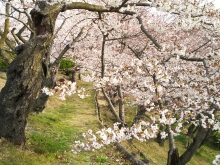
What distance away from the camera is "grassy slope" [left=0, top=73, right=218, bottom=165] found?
627 cm

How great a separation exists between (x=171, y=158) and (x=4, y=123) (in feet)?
16.3

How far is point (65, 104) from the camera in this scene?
55.9ft

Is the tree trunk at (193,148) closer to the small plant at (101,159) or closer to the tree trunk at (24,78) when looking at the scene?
the small plant at (101,159)

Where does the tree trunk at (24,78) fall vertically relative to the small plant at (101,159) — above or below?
above

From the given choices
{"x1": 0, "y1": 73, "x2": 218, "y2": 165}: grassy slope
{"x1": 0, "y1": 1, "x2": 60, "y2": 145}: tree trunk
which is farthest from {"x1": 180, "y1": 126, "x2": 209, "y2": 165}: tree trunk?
{"x1": 0, "y1": 1, "x2": 60, "y2": 145}: tree trunk

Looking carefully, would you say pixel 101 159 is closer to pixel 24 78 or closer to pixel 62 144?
pixel 62 144

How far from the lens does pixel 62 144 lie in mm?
8797

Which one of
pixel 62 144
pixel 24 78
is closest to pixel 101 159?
pixel 62 144

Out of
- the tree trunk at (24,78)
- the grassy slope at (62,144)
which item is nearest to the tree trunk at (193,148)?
the grassy slope at (62,144)

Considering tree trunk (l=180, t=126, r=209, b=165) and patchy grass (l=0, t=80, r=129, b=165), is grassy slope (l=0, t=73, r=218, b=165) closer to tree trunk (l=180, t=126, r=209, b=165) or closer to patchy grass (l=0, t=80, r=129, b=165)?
patchy grass (l=0, t=80, r=129, b=165)

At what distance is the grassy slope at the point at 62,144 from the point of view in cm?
627

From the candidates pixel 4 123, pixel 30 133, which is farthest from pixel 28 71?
pixel 30 133

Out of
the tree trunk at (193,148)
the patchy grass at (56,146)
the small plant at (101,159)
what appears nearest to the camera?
the patchy grass at (56,146)

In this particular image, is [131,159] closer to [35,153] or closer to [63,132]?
[63,132]
